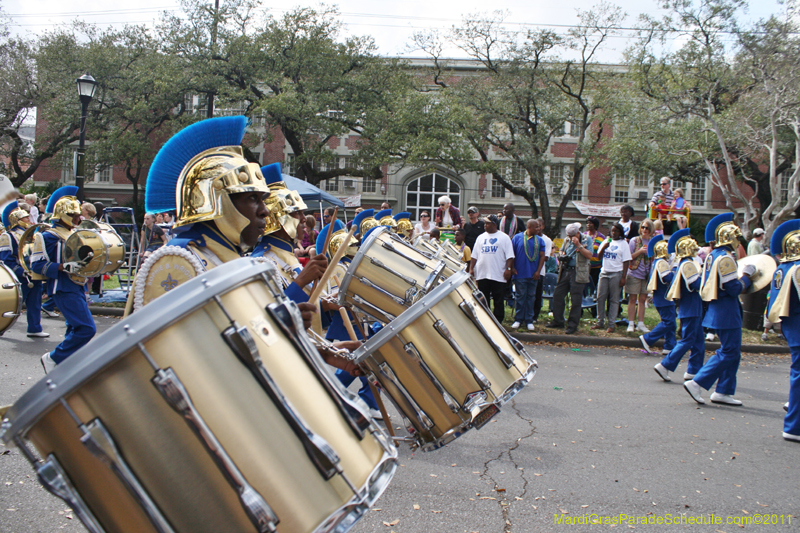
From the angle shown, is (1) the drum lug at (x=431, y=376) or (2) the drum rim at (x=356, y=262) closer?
(1) the drum lug at (x=431, y=376)

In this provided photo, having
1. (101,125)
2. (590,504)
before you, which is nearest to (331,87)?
(101,125)

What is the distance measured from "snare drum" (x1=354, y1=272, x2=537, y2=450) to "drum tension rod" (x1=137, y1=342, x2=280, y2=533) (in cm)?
139

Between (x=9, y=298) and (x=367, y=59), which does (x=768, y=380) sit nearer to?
(x=9, y=298)

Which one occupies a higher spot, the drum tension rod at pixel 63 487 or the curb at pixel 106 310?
the drum tension rod at pixel 63 487

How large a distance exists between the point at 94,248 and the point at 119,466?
6517 millimetres

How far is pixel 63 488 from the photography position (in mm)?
1591

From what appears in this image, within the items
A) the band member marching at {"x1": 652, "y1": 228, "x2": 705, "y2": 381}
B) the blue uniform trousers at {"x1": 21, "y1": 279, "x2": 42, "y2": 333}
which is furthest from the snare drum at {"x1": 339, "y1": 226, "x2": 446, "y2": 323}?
the blue uniform trousers at {"x1": 21, "y1": 279, "x2": 42, "y2": 333}

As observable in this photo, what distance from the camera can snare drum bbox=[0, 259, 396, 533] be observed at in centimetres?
152

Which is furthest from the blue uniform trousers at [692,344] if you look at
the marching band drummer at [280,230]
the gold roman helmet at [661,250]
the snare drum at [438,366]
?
the snare drum at [438,366]

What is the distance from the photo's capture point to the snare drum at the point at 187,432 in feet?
4.97

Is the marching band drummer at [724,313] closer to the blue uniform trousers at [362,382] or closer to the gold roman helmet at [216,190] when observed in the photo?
the blue uniform trousers at [362,382]

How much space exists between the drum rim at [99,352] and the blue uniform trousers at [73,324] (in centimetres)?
466

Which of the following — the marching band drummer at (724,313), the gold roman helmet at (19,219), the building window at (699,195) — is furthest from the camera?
the building window at (699,195)

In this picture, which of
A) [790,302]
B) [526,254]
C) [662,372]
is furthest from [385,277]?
[526,254]
